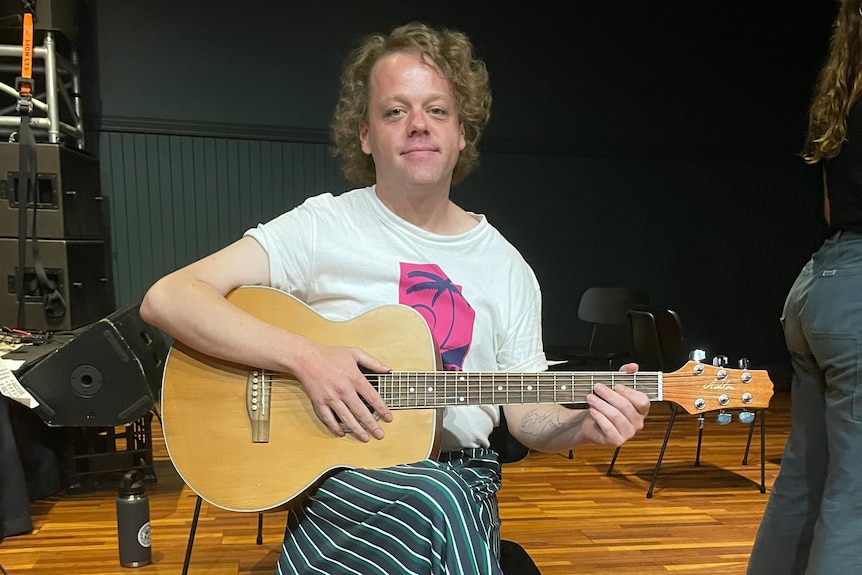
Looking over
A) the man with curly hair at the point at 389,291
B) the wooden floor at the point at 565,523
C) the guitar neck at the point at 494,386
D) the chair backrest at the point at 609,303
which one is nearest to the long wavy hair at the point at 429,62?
the man with curly hair at the point at 389,291

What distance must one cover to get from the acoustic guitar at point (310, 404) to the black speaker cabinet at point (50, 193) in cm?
216

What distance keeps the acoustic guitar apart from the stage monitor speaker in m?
1.29

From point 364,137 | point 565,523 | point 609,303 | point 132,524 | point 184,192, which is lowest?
point 565,523

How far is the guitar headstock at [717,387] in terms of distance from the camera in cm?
120

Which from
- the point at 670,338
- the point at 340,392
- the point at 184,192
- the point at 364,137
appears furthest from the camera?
the point at 184,192

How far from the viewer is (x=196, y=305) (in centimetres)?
117

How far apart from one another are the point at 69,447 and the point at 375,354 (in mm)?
2098

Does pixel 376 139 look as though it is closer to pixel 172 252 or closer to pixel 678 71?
pixel 172 252

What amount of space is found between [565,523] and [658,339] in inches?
38.2

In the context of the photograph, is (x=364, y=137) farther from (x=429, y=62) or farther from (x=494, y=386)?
(x=494, y=386)

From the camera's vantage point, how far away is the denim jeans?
1.21 meters

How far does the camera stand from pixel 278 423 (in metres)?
1.21

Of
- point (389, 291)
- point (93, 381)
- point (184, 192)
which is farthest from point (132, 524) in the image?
point (184, 192)

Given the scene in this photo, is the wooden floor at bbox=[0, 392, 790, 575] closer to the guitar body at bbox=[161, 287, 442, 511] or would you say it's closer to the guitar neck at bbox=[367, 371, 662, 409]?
the guitar body at bbox=[161, 287, 442, 511]
